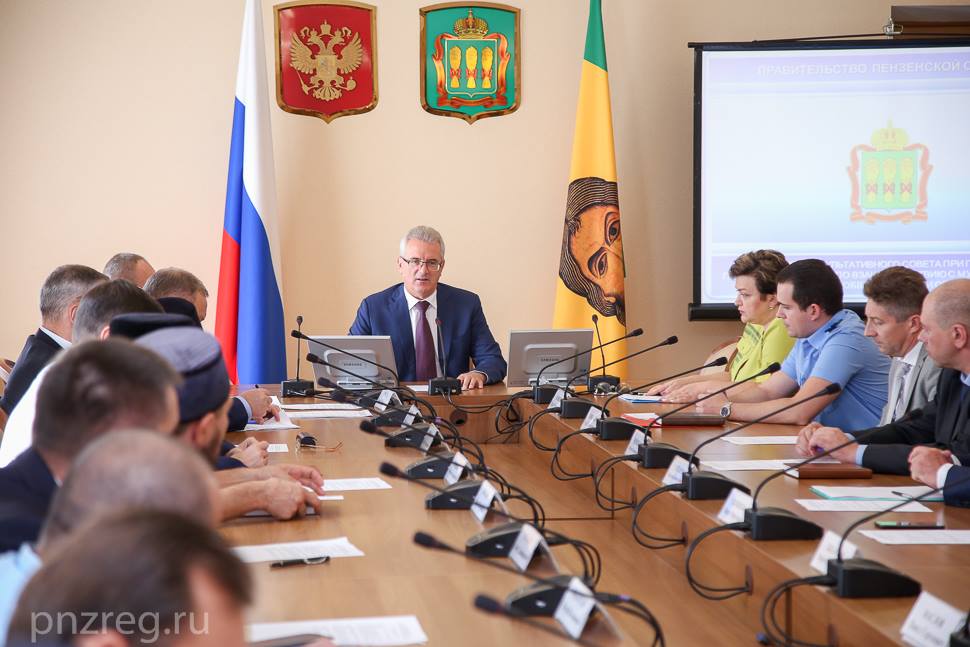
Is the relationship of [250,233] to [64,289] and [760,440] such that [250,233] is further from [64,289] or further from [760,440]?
[760,440]

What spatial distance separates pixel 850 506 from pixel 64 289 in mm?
2718

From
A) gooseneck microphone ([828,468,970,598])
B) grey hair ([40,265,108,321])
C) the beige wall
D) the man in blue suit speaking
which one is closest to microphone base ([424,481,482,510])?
gooseneck microphone ([828,468,970,598])

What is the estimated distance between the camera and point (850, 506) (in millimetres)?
2416

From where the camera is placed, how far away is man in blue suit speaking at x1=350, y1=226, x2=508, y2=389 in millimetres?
5500

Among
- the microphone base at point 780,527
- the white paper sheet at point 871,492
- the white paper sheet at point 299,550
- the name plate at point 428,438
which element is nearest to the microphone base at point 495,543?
the white paper sheet at point 299,550

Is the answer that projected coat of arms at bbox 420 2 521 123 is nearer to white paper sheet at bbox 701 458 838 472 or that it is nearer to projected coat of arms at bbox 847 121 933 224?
projected coat of arms at bbox 847 121 933 224

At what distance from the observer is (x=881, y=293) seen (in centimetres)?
370

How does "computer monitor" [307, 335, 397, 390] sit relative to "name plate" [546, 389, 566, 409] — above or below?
above

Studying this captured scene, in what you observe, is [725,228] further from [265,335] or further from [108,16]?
[108,16]

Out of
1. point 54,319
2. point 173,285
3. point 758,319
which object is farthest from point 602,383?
point 54,319

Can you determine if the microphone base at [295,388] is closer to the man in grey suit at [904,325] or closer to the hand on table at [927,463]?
the man in grey suit at [904,325]

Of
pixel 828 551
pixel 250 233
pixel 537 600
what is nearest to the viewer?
pixel 537 600

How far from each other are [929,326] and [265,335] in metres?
3.97

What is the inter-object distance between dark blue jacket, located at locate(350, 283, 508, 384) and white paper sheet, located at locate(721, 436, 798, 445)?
2085 mm
